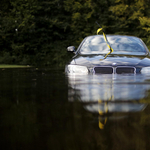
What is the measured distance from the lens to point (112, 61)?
702 centimetres

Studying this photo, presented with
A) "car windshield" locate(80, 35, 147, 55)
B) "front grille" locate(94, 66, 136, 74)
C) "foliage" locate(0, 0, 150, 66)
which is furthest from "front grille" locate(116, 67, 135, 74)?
"foliage" locate(0, 0, 150, 66)

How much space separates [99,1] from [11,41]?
1002 centimetres

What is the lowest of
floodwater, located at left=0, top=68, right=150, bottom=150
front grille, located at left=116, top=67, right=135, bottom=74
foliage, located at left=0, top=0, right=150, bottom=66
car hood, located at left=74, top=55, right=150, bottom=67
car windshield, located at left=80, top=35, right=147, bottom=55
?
foliage, located at left=0, top=0, right=150, bottom=66

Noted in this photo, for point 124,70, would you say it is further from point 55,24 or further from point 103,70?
point 55,24

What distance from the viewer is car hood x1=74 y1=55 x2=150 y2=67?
7005 mm

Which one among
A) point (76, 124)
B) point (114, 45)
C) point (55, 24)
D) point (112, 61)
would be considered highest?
point (76, 124)

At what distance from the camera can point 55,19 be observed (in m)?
31.6

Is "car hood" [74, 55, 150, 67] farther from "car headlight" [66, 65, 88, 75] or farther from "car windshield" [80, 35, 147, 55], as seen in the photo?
"car windshield" [80, 35, 147, 55]

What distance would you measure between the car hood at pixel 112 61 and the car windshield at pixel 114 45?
108cm

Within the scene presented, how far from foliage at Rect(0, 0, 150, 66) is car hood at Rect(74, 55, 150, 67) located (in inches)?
825

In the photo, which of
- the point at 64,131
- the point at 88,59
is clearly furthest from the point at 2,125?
the point at 88,59

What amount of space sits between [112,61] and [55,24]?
25020 millimetres

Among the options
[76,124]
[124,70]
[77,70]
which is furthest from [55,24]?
[76,124]

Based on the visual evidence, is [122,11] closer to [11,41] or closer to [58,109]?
[11,41]
